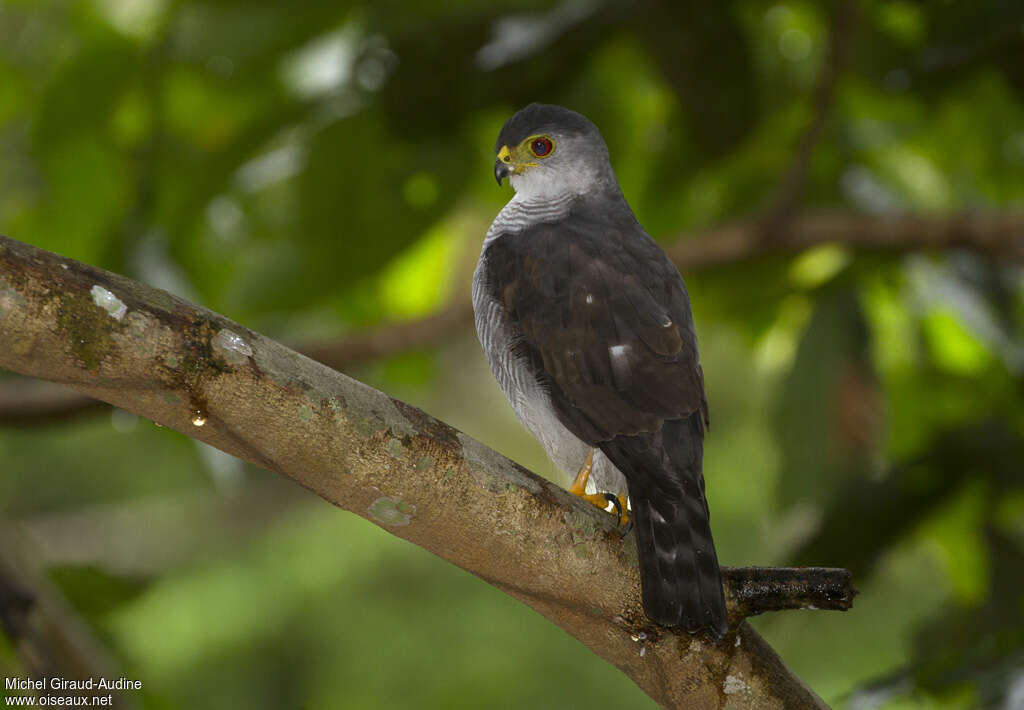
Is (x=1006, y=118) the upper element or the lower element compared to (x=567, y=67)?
upper

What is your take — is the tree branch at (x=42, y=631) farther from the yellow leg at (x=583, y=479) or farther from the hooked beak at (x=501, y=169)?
the hooked beak at (x=501, y=169)

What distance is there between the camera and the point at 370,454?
1.72 m

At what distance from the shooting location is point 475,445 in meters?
1.83

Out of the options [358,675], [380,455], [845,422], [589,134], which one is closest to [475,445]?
[380,455]

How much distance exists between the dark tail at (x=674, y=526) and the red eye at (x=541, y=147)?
2.24 ft

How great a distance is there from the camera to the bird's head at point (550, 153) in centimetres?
245

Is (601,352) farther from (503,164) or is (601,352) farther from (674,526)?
(503,164)

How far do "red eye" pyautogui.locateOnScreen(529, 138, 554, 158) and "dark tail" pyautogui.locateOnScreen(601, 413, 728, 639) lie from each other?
68 centimetres

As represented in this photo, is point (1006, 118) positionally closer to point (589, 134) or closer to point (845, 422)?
point (845, 422)

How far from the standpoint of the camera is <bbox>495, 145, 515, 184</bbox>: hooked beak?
2.50 meters

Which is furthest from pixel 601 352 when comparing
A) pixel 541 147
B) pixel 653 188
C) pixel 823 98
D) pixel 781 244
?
pixel 653 188

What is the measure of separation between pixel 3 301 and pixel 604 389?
41.3 inches

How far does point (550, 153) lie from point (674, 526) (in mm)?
907

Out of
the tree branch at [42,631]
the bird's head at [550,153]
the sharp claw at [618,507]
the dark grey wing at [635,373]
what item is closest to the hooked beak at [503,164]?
the bird's head at [550,153]
